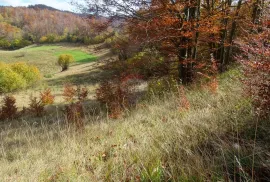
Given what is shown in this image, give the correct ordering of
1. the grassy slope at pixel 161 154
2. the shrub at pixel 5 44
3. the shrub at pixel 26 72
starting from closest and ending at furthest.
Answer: the grassy slope at pixel 161 154 < the shrub at pixel 26 72 < the shrub at pixel 5 44

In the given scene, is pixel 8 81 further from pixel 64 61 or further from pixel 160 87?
pixel 160 87

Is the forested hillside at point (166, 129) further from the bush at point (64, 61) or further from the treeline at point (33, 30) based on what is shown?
the treeline at point (33, 30)

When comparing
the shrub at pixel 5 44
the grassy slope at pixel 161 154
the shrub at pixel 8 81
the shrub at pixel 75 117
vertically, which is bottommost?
the shrub at pixel 8 81

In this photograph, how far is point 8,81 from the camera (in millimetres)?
26328

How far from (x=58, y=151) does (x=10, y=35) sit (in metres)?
124

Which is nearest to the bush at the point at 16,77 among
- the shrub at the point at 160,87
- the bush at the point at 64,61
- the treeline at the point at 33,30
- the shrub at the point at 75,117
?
the bush at the point at 64,61

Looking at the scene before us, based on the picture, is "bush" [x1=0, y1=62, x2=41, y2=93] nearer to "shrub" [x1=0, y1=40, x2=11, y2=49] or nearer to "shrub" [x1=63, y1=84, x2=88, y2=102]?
"shrub" [x1=63, y1=84, x2=88, y2=102]

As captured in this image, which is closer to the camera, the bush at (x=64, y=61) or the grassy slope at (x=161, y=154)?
the grassy slope at (x=161, y=154)

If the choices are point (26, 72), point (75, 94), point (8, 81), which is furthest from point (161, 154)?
point (26, 72)

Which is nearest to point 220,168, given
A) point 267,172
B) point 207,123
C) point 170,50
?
point 267,172

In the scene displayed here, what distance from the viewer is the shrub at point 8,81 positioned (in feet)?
86.1

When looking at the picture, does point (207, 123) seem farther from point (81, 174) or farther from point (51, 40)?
point (51, 40)

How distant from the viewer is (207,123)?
2.93 metres

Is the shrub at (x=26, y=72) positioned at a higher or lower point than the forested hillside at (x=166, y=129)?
lower
